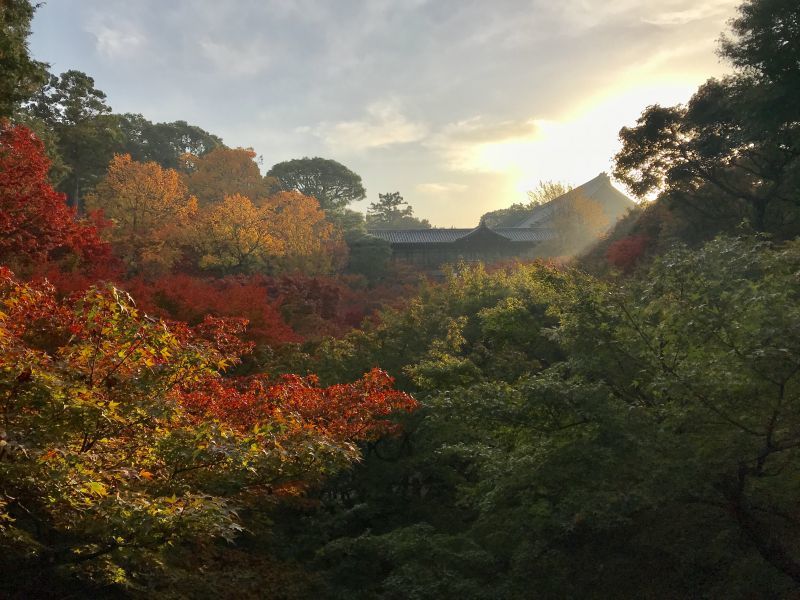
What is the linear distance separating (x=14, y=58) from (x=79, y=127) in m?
21.7

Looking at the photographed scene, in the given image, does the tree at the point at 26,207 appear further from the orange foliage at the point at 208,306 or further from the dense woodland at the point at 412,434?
the orange foliage at the point at 208,306

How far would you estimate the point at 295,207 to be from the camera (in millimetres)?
34938

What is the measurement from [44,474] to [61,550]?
2.65m

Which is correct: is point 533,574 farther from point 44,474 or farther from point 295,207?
point 295,207

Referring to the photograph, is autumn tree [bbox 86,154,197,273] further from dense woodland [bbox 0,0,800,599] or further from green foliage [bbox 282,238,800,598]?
green foliage [bbox 282,238,800,598]

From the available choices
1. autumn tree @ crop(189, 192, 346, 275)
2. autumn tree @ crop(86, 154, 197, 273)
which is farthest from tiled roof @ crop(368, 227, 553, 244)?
autumn tree @ crop(86, 154, 197, 273)

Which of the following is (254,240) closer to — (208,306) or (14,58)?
(208,306)

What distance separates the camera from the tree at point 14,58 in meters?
13.3

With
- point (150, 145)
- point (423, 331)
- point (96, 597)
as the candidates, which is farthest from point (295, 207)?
point (96, 597)

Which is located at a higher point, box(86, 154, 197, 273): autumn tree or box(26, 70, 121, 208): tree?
box(26, 70, 121, 208): tree

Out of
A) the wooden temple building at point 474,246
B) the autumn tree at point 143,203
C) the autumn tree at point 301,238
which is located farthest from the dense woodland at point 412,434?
the wooden temple building at point 474,246

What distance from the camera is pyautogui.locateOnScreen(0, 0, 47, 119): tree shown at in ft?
43.8

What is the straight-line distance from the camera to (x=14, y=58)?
1341 centimetres

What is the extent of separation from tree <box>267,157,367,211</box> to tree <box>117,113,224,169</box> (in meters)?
8.00
